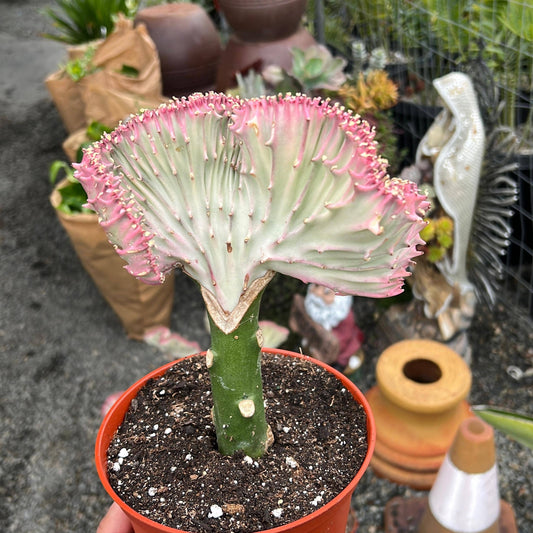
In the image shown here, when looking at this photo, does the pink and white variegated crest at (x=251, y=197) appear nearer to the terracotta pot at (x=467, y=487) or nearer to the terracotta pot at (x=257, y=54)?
the terracotta pot at (x=467, y=487)

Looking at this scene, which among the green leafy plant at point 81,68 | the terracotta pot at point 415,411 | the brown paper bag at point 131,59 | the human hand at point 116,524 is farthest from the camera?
the green leafy plant at point 81,68

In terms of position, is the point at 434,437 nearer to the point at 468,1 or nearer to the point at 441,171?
the point at 441,171

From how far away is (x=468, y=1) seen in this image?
1914mm

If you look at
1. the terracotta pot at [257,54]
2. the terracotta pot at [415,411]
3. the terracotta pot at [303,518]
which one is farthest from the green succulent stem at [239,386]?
the terracotta pot at [257,54]

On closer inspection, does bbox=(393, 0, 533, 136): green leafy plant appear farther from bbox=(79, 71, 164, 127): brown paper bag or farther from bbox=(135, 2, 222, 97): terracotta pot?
bbox=(79, 71, 164, 127): brown paper bag

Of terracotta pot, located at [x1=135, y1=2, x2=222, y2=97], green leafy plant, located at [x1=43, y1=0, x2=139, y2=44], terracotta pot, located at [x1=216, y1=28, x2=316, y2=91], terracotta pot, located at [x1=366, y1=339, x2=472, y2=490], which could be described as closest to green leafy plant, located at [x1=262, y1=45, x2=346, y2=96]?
terracotta pot, located at [x1=216, y1=28, x2=316, y2=91]

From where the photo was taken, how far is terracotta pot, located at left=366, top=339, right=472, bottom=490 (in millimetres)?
1358

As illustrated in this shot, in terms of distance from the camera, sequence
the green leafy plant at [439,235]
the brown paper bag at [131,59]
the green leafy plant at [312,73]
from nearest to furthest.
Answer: the green leafy plant at [439,235]
the green leafy plant at [312,73]
the brown paper bag at [131,59]

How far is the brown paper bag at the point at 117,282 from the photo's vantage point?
70.2 inches

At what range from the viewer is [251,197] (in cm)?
56

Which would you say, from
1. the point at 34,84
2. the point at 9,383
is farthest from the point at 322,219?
the point at 34,84

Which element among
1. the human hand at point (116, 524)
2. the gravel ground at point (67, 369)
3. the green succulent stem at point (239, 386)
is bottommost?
the gravel ground at point (67, 369)

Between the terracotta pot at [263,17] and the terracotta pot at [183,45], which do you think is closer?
the terracotta pot at [263,17]

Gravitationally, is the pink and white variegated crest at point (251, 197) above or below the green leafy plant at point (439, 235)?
above
